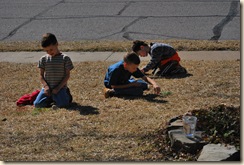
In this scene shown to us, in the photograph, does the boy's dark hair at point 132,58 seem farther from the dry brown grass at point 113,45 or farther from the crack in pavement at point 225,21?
the crack in pavement at point 225,21

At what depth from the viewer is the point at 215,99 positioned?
303 inches

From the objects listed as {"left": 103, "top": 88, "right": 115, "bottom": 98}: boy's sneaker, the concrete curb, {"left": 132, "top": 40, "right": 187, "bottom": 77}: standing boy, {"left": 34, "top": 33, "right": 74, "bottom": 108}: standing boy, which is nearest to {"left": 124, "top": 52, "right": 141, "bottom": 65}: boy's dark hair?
{"left": 103, "top": 88, "right": 115, "bottom": 98}: boy's sneaker

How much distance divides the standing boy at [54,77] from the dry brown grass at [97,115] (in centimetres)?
21

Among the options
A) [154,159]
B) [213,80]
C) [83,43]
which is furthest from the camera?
[83,43]

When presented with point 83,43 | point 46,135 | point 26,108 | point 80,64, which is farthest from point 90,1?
point 46,135

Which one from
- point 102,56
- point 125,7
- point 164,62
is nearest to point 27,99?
point 164,62

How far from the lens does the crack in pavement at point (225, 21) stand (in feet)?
40.0

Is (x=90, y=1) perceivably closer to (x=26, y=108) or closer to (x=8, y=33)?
(x=8, y=33)

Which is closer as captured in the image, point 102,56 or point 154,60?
point 154,60

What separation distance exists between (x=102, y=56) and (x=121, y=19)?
3.36m

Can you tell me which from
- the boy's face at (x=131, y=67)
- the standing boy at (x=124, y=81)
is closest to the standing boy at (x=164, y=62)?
the standing boy at (x=124, y=81)

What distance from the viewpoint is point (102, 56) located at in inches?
426

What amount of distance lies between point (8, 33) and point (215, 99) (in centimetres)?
687

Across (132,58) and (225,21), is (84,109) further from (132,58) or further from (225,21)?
(225,21)
